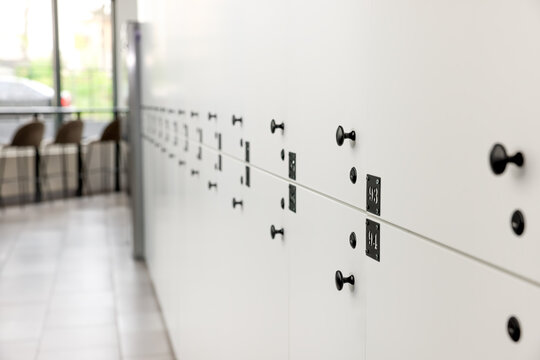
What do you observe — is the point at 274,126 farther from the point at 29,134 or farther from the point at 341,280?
the point at 29,134

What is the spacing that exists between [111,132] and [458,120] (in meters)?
7.87

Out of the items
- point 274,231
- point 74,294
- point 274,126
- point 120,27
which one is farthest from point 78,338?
point 120,27

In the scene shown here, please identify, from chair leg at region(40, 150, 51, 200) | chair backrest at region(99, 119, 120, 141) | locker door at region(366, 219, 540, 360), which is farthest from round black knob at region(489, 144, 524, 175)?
chair leg at region(40, 150, 51, 200)

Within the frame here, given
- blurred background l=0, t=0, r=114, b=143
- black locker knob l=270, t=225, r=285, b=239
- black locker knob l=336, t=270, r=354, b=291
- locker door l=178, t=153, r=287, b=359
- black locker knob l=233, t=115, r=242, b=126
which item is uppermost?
blurred background l=0, t=0, r=114, b=143

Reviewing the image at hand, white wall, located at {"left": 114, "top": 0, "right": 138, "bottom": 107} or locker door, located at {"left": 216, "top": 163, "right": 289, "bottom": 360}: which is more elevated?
white wall, located at {"left": 114, "top": 0, "right": 138, "bottom": 107}

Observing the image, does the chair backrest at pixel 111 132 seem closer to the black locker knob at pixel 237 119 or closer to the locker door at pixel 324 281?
the black locker knob at pixel 237 119

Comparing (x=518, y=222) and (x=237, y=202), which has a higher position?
(x=518, y=222)

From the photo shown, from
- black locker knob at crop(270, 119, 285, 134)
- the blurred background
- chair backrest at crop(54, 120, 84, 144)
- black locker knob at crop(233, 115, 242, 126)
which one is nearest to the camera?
black locker knob at crop(270, 119, 285, 134)

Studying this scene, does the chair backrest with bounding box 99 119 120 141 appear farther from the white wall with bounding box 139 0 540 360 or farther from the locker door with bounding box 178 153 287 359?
the white wall with bounding box 139 0 540 360

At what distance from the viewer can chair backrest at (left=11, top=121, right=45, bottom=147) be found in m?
7.58

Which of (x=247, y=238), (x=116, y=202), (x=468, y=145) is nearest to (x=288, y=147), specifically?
(x=247, y=238)

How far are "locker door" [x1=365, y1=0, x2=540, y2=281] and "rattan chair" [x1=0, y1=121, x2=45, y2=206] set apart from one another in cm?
705

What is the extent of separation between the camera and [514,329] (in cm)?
72

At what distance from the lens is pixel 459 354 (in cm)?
84
